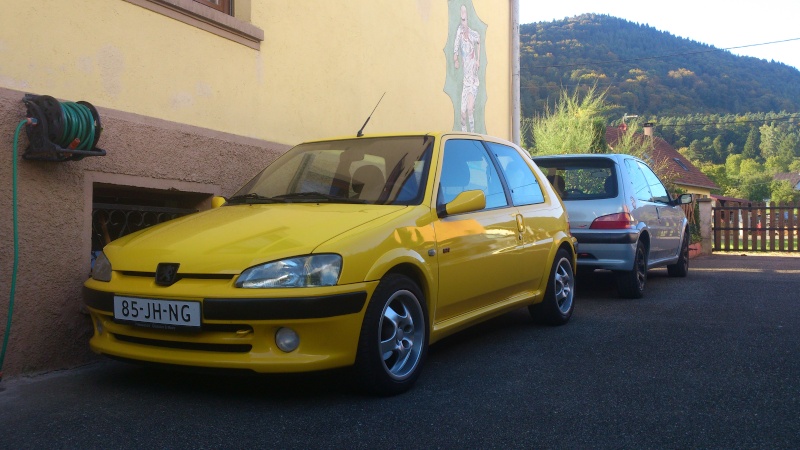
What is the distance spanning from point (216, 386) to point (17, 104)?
82.3 inches

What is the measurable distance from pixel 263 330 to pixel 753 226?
17964 millimetres

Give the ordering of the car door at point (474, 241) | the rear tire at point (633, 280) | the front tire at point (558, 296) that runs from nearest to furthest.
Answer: the car door at point (474, 241) < the front tire at point (558, 296) < the rear tire at point (633, 280)

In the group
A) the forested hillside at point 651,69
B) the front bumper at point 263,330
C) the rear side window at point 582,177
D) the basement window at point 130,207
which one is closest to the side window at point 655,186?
the rear side window at point 582,177

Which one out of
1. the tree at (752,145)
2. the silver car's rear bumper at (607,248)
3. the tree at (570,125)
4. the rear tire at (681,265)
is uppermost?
the tree at (752,145)

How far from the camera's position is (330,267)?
390 centimetres

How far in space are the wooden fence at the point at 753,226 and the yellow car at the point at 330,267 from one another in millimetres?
14957

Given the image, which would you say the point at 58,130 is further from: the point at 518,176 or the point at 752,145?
the point at 752,145

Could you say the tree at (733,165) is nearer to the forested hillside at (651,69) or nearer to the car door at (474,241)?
the forested hillside at (651,69)

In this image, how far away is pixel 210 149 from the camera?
636cm

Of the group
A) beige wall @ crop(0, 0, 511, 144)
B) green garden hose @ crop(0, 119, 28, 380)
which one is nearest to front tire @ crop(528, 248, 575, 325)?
beige wall @ crop(0, 0, 511, 144)

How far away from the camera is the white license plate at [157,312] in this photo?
3838 mm

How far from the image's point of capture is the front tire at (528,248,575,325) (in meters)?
6.36

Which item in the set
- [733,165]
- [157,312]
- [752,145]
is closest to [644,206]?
[157,312]

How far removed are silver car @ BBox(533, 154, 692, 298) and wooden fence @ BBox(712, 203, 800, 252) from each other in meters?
10.7
